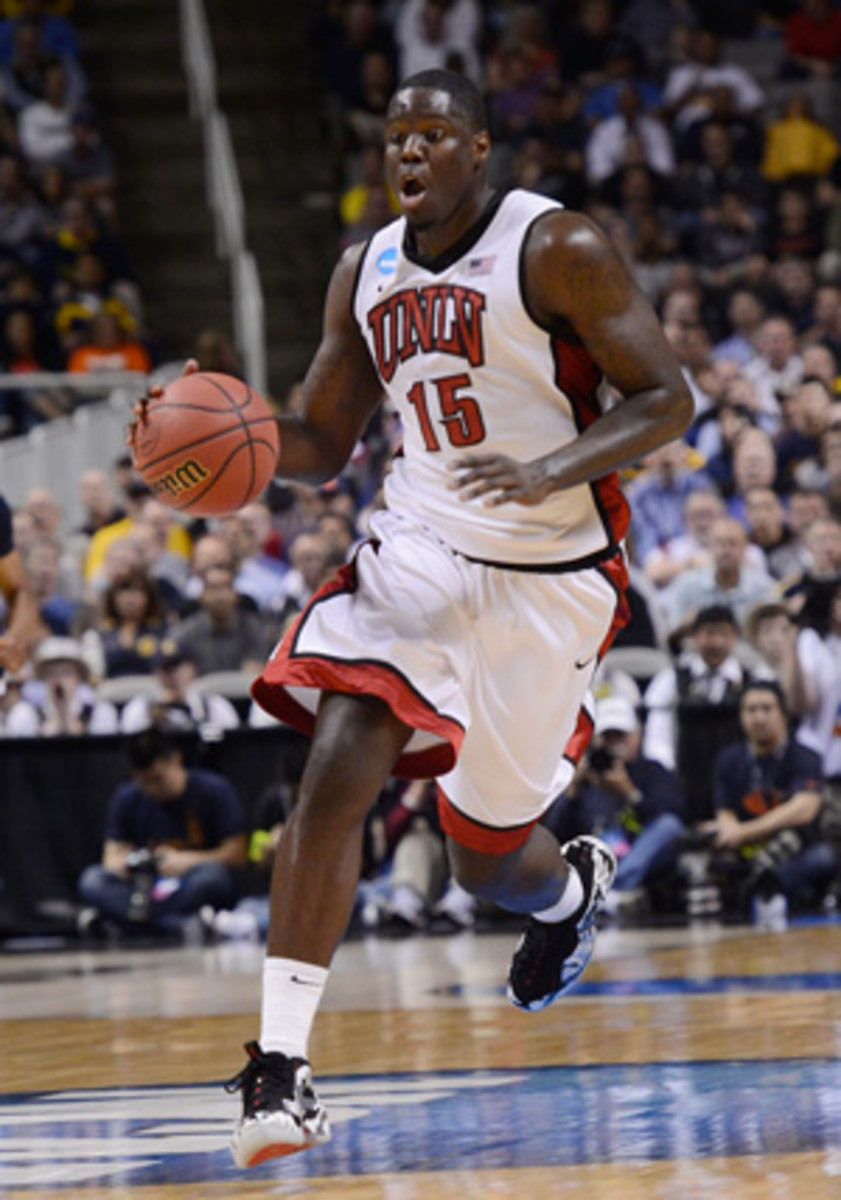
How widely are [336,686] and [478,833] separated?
79 cm

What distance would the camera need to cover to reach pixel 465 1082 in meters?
5.23

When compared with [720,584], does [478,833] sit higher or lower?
lower

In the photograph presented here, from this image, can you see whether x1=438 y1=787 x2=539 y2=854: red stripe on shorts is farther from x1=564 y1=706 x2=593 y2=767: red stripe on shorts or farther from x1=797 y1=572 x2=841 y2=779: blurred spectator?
x1=797 y1=572 x2=841 y2=779: blurred spectator

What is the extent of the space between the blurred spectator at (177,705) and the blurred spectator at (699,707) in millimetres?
1986

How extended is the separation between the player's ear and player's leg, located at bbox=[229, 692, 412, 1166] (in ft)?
3.74

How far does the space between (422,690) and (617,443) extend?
595 millimetres

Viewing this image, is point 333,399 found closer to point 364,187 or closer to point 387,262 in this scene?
point 387,262

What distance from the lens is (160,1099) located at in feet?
17.0

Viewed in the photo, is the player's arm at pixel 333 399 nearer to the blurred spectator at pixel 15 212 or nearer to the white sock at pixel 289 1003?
the white sock at pixel 289 1003

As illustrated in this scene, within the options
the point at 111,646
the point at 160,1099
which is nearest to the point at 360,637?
the point at 160,1099

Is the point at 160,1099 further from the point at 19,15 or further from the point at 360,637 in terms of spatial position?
the point at 19,15

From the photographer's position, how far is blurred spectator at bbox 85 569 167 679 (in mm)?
12000

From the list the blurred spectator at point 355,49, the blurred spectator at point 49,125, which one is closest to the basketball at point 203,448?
the blurred spectator at point 49,125

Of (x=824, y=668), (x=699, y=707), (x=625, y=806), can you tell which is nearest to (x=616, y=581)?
(x=625, y=806)
